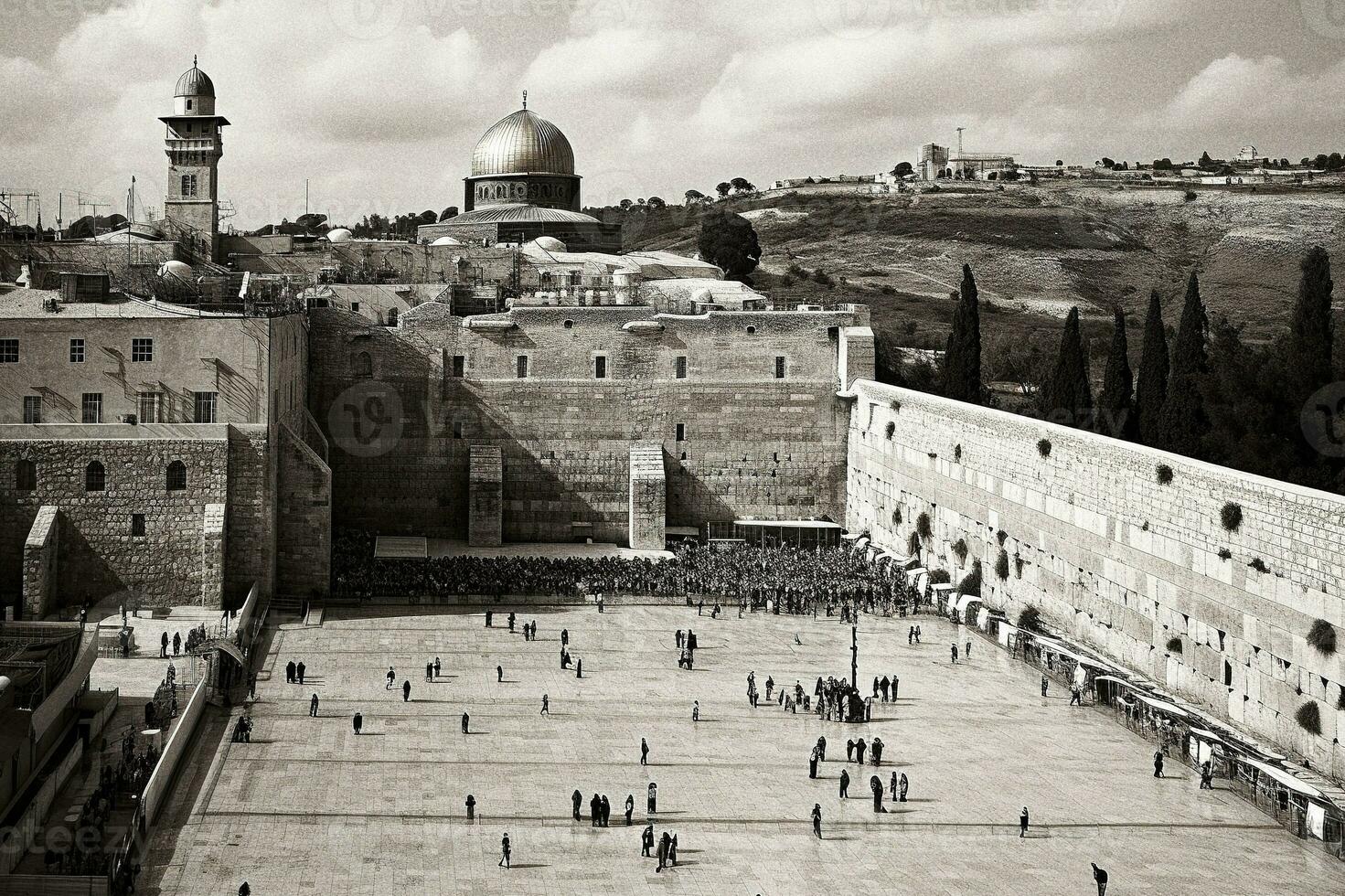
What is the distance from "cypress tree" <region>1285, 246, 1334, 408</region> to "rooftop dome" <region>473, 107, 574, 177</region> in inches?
1413

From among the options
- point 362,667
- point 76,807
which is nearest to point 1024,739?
point 362,667

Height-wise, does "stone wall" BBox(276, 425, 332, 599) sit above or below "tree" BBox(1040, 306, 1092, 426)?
below

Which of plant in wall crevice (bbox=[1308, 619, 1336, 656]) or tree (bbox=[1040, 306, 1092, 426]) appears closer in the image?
plant in wall crevice (bbox=[1308, 619, 1336, 656])

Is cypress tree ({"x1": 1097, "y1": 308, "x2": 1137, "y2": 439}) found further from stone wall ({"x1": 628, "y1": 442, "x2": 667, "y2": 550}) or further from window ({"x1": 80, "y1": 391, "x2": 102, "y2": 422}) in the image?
window ({"x1": 80, "y1": 391, "x2": 102, "y2": 422})

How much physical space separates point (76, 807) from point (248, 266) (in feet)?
113

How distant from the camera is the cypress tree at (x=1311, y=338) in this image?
34.6 m

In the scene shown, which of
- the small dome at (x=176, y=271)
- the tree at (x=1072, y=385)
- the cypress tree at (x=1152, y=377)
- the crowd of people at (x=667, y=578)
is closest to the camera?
the crowd of people at (x=667, y=578)

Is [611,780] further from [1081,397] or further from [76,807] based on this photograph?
[1081,397]

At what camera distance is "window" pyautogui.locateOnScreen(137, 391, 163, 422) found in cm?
3625

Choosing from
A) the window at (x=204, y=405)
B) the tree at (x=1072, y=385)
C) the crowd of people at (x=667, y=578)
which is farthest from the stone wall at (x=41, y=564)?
the tree at (x=1072, y=385)

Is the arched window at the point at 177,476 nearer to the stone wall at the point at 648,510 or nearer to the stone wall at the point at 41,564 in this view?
the stone wall at the point at 41,564

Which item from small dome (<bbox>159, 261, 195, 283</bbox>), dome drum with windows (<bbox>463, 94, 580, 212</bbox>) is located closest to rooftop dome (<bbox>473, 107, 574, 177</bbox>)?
dome drum with windows (<bbox>463, 94, 580, 212</bbox>)

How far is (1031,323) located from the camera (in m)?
80.1

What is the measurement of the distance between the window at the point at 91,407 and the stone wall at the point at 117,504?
55 cm
